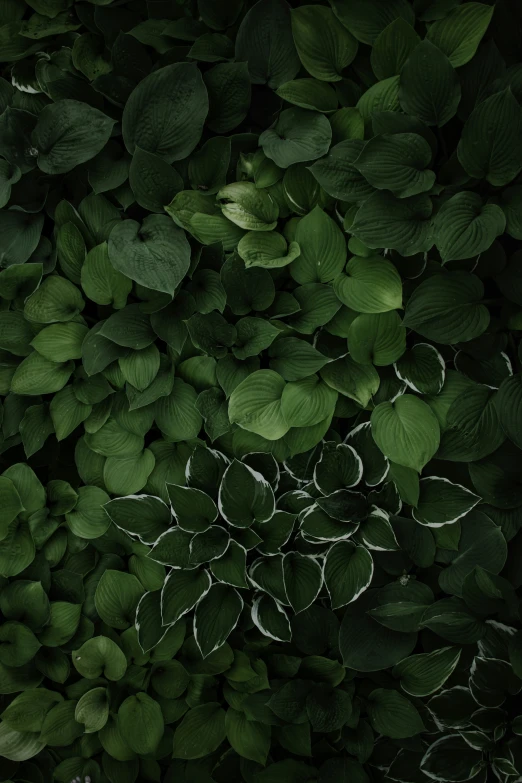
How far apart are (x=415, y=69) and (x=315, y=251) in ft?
1.27

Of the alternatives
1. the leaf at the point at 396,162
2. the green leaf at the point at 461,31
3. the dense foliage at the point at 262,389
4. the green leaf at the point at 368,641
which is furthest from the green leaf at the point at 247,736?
the green leaf at the point at 461,31

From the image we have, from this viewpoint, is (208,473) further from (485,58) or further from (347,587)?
(485,58)

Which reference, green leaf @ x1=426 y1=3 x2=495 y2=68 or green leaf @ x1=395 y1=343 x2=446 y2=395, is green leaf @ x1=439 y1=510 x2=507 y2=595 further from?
green leaf @ x1=426 y1=3 x2=495 y2=68

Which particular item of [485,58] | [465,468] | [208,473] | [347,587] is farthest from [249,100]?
[347,587]

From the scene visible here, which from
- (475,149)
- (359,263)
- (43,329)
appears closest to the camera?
(475,149)

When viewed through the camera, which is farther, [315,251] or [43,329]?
[43,329]

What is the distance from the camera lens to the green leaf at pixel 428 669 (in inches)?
52.3

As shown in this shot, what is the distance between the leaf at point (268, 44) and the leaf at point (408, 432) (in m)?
0.74

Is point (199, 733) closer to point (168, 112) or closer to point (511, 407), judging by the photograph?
point (511, 407)

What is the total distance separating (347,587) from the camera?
1.33 meters

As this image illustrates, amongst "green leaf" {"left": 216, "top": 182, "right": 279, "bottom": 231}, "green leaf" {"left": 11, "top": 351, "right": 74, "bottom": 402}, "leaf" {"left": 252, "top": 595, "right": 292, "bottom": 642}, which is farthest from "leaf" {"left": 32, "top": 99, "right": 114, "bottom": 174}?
"leaf" {"left": 252, "top": 595, "right": 292, "bottom": 642}

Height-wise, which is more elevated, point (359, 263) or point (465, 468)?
point (359, 263)

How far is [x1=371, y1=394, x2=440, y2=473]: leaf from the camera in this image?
4.07 feet

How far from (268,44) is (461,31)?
0.39 meters
